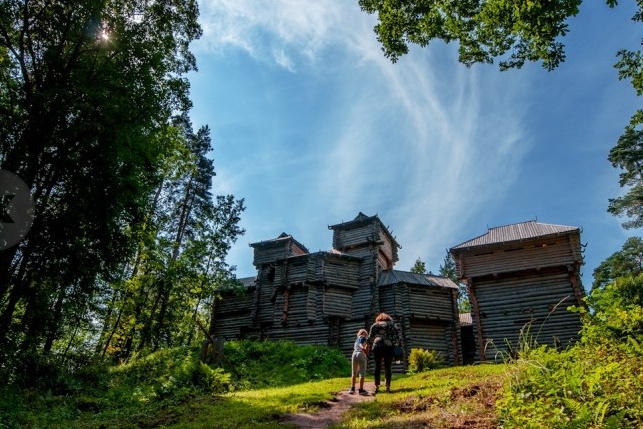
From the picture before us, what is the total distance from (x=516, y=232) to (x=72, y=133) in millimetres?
27636

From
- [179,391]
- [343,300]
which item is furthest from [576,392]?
[343,300]

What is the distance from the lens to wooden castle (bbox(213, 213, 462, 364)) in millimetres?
30297

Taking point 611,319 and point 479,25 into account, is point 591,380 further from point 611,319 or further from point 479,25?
point 479,25

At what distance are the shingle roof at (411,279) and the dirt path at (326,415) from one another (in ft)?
70.5

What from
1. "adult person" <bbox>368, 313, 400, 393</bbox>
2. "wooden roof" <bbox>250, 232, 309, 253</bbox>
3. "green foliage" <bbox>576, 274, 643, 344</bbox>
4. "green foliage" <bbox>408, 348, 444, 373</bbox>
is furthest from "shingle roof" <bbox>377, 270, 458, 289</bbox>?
"green foliage" <bbox>576, 274, 643, 344</bbox>

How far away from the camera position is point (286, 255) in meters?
37.1

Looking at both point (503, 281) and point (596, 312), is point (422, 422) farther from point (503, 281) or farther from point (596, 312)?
point (503, 281)

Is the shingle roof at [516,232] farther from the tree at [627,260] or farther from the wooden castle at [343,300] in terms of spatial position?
the tree at [627,260]

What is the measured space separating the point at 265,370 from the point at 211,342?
506 cm

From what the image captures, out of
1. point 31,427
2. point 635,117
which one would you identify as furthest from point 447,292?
point 31,427

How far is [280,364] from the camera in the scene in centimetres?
2273

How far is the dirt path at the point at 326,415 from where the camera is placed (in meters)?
7.61

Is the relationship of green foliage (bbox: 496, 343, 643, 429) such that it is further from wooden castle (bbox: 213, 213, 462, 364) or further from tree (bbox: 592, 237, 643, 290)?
tree (bbox: 592, 237, 643, 290)

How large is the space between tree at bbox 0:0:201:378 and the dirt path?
10.6 metres
